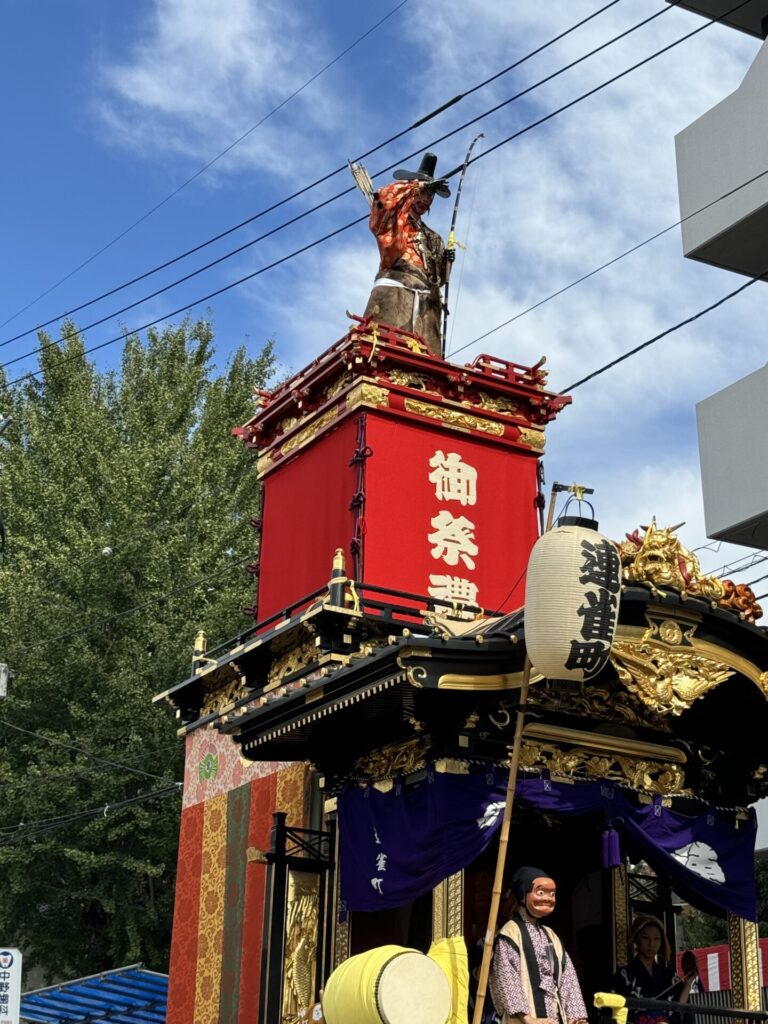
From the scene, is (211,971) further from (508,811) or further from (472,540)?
(508,811)

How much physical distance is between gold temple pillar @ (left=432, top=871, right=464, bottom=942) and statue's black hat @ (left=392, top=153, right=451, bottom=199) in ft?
35.5

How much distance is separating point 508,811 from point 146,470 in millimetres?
17543

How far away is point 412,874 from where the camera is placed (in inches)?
447

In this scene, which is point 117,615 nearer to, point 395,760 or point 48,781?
point 48,781

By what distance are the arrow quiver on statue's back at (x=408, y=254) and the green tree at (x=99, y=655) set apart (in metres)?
9.40

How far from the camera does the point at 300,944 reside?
12789 millimetres

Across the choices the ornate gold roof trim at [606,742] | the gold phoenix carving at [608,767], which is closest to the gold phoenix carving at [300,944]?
the gold phoenix carving at [608,767]

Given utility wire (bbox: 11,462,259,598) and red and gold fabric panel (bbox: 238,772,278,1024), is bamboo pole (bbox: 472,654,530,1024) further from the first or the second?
utility wire (bbox: 11,462,259,598)

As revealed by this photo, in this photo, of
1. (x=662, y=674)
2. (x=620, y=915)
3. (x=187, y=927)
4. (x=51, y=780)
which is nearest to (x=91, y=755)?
(x=51, y=780)

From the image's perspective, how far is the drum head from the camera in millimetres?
8828

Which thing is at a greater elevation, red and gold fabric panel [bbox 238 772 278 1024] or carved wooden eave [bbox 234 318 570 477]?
carved wooden eave [bbox 234 318 570 477]

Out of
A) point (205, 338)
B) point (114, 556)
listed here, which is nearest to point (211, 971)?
point (114, 556)

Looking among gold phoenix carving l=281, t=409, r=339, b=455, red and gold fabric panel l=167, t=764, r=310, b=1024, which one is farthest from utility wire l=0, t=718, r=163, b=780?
gold phoenix carving l=281, t=409, r=339, b=455

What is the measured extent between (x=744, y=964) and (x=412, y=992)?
503cm
